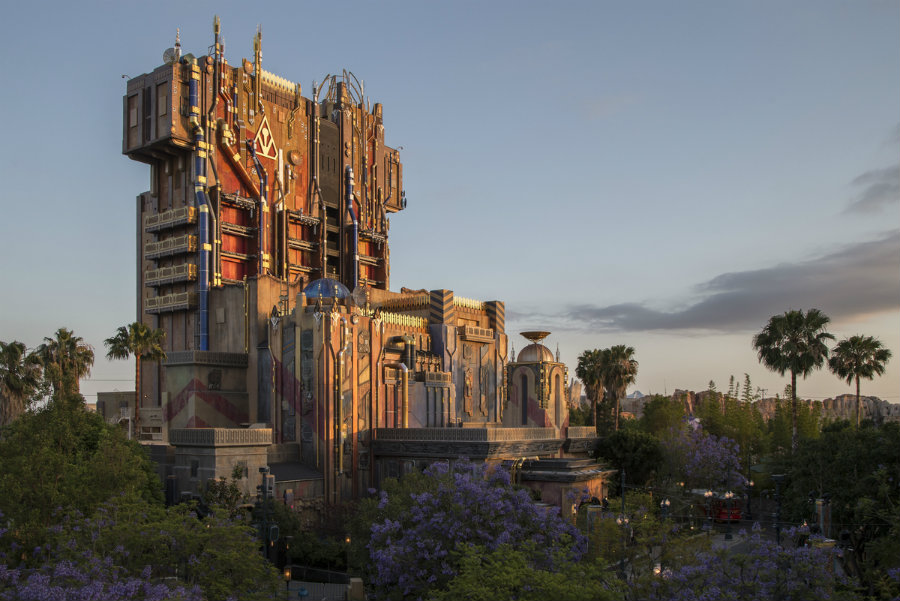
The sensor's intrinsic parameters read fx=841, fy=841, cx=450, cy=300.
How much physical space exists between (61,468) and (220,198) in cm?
3758

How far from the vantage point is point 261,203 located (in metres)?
69.5

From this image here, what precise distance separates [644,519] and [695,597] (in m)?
9.11

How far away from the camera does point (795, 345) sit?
193 feet

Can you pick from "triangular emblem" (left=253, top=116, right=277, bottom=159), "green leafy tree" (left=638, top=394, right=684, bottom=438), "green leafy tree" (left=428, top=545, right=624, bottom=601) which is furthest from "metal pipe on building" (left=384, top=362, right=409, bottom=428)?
"green leafy tree" (left=638, top=394, right=684, bottom=438)

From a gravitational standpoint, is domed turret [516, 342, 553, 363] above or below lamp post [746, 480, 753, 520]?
above

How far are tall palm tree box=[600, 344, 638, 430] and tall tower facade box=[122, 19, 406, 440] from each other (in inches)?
981

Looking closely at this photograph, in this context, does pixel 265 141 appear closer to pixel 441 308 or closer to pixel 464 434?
pixel 441 308

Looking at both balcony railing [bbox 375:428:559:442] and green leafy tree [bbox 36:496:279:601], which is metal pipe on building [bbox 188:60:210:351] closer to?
balcony railing [bbox 375:428:559:442]

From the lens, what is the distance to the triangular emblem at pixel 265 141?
70.6m

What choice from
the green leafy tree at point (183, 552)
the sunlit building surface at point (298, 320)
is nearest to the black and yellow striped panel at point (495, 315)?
the sunlit building surface at point (298, 320)

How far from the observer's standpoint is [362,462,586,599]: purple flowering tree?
27.6m

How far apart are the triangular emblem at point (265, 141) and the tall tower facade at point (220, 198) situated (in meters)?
0.09

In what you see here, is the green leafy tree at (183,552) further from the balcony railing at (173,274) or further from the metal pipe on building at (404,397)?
the balcony railing at (173,274)

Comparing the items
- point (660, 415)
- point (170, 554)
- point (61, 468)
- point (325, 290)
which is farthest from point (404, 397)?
point (660, 415)
